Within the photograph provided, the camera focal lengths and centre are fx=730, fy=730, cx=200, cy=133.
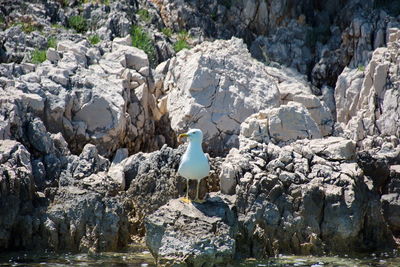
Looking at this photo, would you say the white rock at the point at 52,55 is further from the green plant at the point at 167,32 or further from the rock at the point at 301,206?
the rock at the point at 301,206

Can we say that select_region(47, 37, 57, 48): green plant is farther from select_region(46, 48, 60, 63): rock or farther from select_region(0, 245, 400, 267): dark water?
select_region(0, 245, 400, 267): dark water

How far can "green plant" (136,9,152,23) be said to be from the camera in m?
25.1

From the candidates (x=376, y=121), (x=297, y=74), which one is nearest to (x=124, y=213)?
(x=376, y=121)

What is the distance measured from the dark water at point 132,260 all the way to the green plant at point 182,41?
37.0 ft

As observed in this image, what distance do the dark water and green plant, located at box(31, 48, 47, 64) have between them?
7.80 meters

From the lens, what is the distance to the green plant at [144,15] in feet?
82.4

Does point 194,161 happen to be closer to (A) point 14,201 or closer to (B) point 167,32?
(A) point 14,201

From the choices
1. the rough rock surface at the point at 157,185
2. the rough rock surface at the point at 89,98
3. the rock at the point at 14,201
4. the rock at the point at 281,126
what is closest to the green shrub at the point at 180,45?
the rough rock surface at the point at 89,98

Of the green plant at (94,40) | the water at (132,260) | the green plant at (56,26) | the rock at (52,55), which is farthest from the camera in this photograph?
the green plant at (56,26)

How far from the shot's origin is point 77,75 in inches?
754

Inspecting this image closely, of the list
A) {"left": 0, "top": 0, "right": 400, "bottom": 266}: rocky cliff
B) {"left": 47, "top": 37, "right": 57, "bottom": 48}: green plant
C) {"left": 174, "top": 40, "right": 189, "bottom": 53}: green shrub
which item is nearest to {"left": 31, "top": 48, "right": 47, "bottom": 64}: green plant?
{"left": 0, "top": 0, "right": 400, "bottom": 266}: rocky cliff

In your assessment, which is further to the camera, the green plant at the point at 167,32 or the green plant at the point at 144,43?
the green plant at the point at 167,32

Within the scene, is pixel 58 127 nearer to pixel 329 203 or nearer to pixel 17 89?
pixel 17 89

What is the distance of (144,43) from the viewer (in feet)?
76.2
